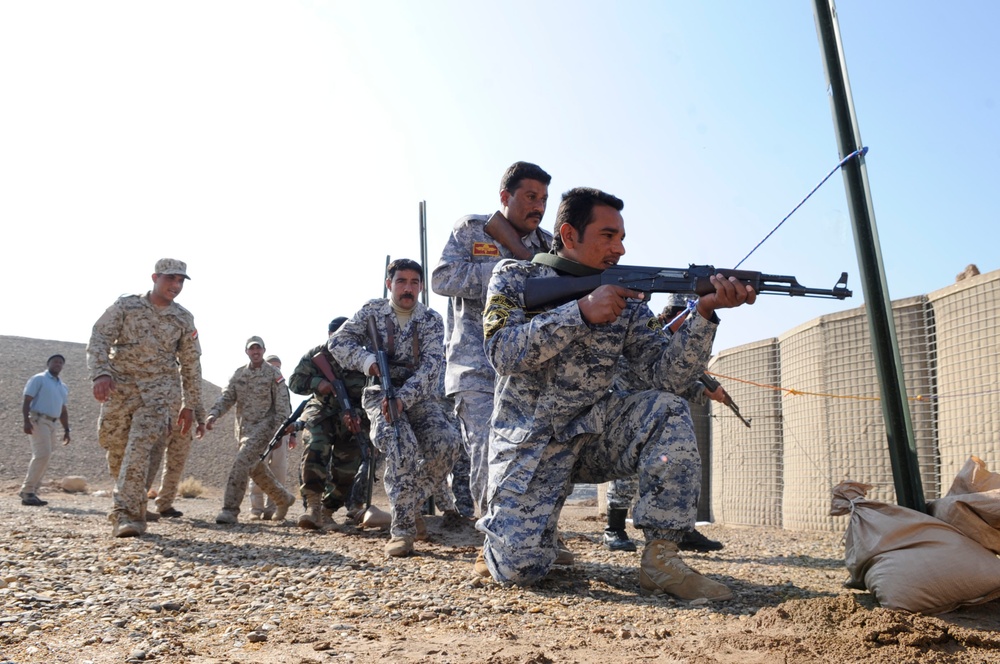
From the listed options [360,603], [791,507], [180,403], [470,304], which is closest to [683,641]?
[360,603]

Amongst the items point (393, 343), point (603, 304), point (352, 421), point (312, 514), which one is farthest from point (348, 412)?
point (603, 304)

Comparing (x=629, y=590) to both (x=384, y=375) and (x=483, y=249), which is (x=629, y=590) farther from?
(x=384, y=375)

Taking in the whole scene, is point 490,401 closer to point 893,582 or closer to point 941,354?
point 893,582

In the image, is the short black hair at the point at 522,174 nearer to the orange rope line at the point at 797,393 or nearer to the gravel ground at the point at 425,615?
the gravel ground at the point at 425,615

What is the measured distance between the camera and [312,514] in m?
6.95

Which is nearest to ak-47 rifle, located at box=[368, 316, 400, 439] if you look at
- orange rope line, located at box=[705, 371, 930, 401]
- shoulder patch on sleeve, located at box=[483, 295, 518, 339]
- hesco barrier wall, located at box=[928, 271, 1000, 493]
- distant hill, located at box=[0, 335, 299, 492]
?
shoulder patch on sleeve, located at box=[483, 295, 518, 339]

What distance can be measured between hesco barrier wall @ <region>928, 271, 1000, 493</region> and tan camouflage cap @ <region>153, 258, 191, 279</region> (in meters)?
5.74

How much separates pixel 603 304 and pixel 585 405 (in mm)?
544

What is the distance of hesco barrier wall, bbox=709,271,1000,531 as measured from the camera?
5449 millimetres

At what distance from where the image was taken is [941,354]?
5.83m

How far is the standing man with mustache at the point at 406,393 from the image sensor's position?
5113 mm

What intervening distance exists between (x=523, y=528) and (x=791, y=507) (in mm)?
5182

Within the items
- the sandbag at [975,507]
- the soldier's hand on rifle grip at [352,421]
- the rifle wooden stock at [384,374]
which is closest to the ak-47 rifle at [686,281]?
the sandbag at [975,507]

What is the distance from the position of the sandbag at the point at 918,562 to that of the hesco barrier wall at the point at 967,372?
263cm
